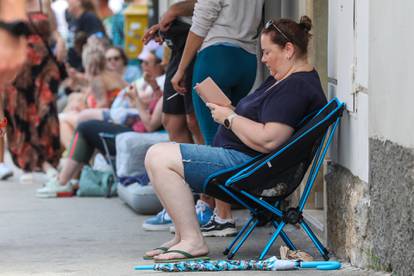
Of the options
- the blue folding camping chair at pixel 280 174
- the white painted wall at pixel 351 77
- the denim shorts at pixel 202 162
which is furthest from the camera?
the denim shorts at pixel 202 162

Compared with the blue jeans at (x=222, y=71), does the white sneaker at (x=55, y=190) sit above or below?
below

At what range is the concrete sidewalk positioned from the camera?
6.64m

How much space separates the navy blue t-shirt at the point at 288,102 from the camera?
6.34 m

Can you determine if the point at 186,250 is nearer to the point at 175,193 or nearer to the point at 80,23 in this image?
the point at 175,193

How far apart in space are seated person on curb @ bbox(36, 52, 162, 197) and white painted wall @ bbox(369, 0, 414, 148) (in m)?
4.53

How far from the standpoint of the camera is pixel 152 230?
8289mm

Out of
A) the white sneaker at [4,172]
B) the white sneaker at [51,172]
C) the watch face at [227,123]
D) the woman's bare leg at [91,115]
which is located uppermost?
the watch face at [227,123]

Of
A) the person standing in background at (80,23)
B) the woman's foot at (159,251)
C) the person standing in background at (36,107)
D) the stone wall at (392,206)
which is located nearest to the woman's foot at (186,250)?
the woman's foot at (159,251)

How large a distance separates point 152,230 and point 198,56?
1.33 metres

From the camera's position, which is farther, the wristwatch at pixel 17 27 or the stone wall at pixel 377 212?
the wristwatch at pixel 17 27

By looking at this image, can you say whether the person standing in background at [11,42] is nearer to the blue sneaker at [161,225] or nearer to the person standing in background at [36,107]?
the person standing in background at [36,107]

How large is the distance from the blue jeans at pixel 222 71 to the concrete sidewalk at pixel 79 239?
78 cm

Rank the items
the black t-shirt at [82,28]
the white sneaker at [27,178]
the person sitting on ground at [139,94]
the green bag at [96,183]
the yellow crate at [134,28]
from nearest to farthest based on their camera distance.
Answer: the person sitting on ground at [139,94] → the green bag at [96,183] → the white sneaker at [27,178] → the black t-shirt at [82,28] → the yellow crate at [134,28]

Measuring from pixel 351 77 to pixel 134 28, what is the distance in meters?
11.3
